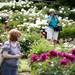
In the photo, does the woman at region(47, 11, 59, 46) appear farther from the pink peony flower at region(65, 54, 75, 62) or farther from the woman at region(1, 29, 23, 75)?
the woman at region(1, 29, 23, 75)

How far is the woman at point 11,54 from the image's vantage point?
943cm

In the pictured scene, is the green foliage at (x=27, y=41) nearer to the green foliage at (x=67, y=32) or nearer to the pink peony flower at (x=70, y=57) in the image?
the green foliage at (x=67, y=32)

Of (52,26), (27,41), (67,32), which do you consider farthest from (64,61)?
(67,32)

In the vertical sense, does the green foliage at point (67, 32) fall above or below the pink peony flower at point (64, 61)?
below

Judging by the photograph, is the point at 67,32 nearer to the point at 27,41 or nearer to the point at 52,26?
the point at 52,26

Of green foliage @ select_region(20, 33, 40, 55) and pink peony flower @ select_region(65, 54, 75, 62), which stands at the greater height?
pink peony flower @ select_region(65, 54, 75, 62)

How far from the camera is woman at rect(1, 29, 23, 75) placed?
371 inches

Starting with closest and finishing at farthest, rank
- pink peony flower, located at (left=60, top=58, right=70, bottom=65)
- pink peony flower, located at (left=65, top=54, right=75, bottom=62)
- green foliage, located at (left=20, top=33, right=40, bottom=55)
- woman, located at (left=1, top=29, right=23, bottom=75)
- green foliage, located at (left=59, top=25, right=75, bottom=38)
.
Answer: woman, located at (left=1, top=29, right=23, bottom=75)
pink peony flower, located at (left=60, top=58, right=70, bottom=65)
pink peony flower, located at (left=65, top=54, right=75, bottom=62)
green foliage, located at (left=20, top=33, right=40, bottom=55)
green foliage, located at (left=59, top=25, right=75, bottom=38)

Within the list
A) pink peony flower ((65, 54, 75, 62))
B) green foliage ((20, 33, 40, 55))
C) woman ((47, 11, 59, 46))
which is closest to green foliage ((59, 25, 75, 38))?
woman ((47, 11, 59, 46))

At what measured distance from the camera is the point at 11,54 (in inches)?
376

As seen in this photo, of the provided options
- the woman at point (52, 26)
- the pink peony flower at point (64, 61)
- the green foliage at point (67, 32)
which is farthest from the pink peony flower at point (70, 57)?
the green foliage at point (67, 32)

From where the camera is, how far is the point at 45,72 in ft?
34.8

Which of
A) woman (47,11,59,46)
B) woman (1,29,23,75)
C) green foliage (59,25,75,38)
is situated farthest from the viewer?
green foliage (59,25,75,38)

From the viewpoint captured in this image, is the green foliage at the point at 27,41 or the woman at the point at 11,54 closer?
the woman at the point at 11,54
